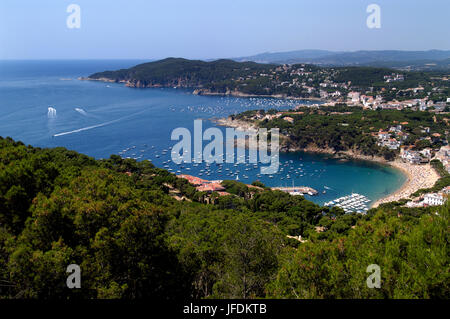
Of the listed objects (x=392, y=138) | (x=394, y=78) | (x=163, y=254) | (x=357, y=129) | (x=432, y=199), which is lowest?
→ (x=432, y=199)

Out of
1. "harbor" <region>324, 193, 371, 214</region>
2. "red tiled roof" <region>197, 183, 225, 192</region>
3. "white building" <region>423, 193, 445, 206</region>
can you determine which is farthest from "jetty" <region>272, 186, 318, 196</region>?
"white building" <region>423, 193, 445, 206</region>

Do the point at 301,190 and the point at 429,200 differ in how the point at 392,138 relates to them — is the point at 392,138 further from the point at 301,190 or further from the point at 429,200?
the point at 429,200

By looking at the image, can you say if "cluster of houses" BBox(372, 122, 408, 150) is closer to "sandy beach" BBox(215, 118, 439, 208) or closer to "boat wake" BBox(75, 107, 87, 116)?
"sandy beach" BBox(215, 118, 439, 208)

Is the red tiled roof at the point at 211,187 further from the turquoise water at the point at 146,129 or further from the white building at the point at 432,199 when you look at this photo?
the white building at the point at 432,199

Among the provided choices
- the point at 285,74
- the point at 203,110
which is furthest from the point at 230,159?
the point at 285,74

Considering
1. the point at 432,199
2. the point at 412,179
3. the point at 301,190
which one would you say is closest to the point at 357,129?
the point at 412,179

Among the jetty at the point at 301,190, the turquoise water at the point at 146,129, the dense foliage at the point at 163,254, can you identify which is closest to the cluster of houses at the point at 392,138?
the turquoise water at the point at 146,129
